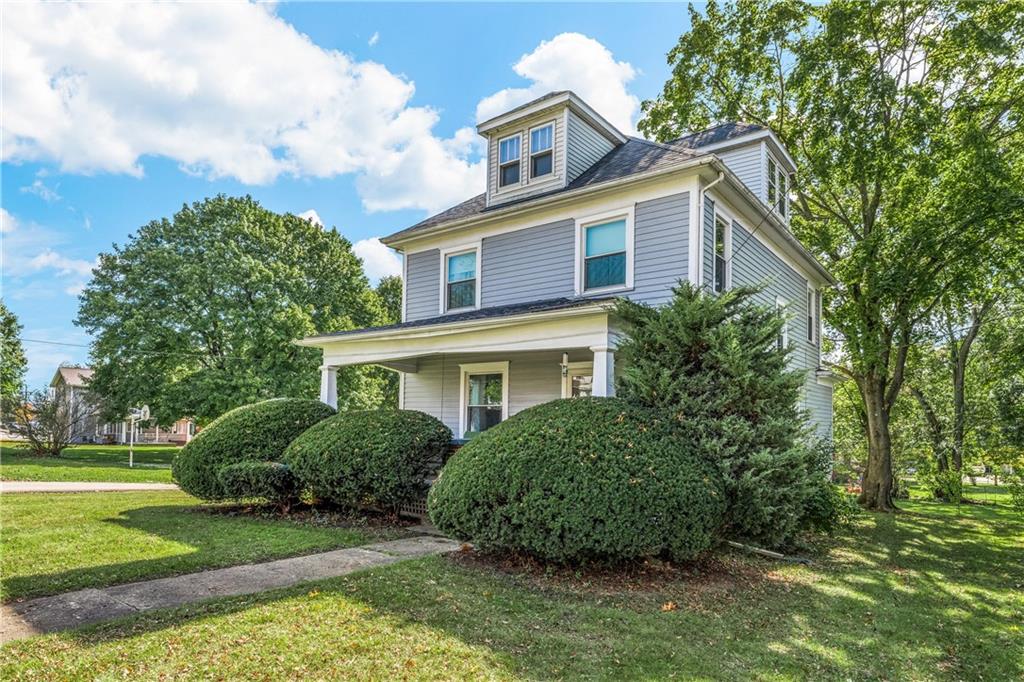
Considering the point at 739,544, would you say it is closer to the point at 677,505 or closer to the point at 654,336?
the point at 677,505

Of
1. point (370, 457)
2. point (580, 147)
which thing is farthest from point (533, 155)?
point (370, 457)

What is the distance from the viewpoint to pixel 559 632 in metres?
4.66

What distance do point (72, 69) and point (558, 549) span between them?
7.65 m

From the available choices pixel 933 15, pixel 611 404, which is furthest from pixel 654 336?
pixel 933 15

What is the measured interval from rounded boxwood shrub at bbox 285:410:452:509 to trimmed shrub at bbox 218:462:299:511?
27 centimetres

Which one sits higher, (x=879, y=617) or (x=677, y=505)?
(x=677, y=505)

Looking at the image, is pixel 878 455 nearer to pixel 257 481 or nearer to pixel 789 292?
pixel 789 292

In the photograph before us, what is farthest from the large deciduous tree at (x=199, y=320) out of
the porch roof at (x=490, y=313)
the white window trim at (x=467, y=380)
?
the white window trim at (x=467, y=380)

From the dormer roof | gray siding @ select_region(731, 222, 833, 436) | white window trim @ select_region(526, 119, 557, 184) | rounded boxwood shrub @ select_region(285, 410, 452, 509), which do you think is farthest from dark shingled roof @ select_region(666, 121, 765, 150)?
rounded boxwood shrub @ select_region(285, 410, 452, 509)

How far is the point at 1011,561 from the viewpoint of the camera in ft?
29.3

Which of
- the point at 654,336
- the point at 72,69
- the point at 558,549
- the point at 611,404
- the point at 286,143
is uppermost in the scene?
the point at 286,143

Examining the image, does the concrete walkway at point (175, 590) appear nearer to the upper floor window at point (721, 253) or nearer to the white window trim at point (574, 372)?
the white window trim at point (574, 372)

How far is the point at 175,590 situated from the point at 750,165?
12.5m

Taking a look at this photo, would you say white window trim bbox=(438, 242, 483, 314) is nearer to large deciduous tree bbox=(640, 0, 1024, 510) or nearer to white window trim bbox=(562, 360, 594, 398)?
white window trim bbox=(562, 360, 594, 398)
